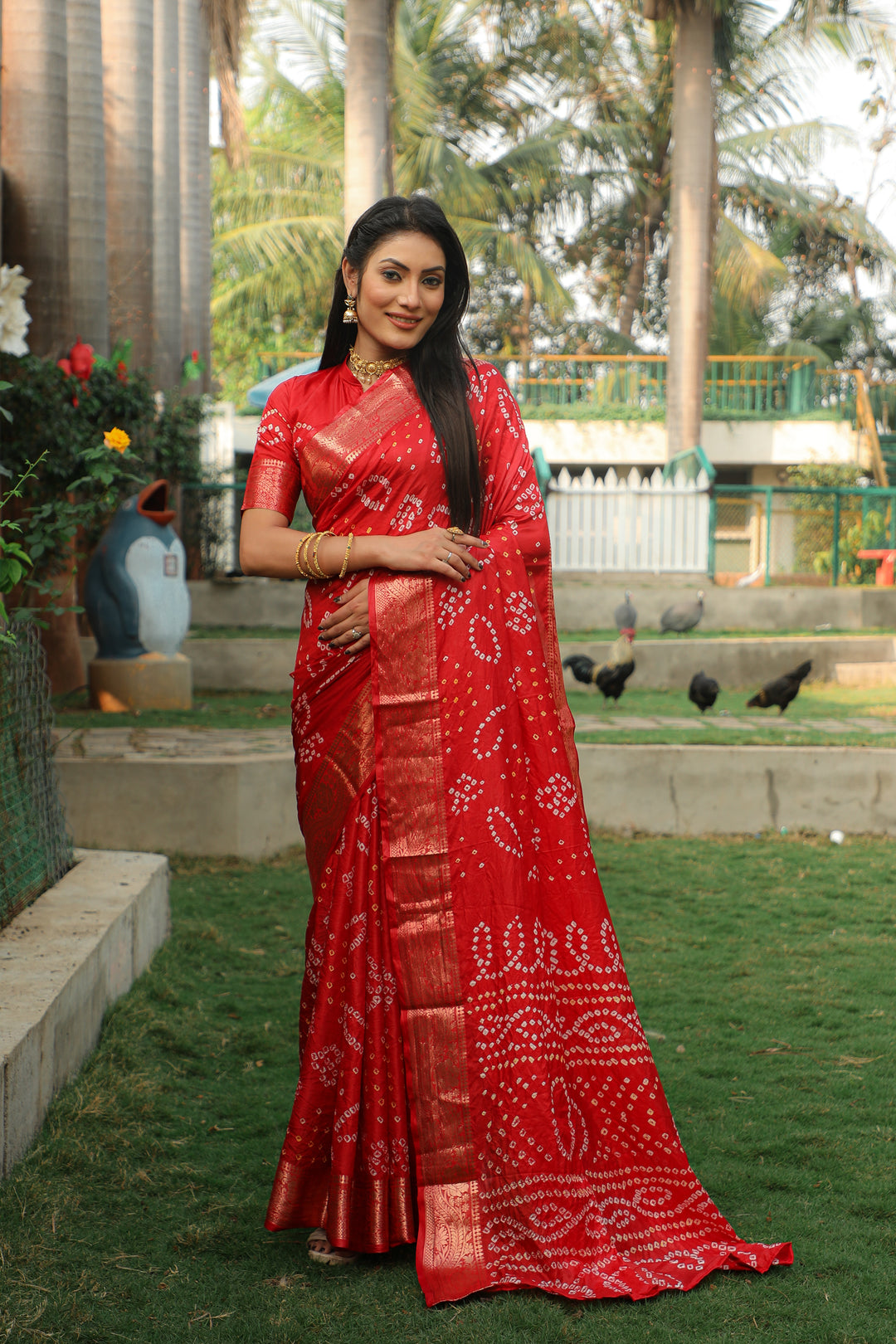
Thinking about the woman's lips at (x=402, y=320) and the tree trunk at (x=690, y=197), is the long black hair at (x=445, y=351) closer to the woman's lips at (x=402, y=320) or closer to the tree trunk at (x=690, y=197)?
the woman's lips at (x=402, y=320)

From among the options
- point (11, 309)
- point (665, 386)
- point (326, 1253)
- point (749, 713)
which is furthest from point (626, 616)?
point (665, 386)

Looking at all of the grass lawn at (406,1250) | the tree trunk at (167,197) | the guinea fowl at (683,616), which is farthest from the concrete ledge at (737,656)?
the grass lawn at (406,1250)

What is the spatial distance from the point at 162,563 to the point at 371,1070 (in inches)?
249

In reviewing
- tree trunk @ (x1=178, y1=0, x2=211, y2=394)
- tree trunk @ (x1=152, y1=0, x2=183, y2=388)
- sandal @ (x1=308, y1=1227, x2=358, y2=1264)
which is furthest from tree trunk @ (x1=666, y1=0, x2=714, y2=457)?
sandal @ (x1=308, y1=1227, x2=358, y2=1264)

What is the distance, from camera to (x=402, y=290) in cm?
238

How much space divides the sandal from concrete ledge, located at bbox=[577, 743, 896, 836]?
12.4 feet

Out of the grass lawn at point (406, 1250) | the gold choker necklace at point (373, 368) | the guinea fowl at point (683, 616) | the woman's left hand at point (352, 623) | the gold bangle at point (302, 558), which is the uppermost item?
Answer: the gold choker necklace at point (373, 368)

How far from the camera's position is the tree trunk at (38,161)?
680cm

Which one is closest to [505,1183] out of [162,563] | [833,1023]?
[833,1023]

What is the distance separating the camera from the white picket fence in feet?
46.6

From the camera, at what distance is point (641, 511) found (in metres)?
14.3

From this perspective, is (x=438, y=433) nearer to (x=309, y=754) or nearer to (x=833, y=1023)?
(x=309, y=754)

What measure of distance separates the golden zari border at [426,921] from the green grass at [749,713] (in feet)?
13.4

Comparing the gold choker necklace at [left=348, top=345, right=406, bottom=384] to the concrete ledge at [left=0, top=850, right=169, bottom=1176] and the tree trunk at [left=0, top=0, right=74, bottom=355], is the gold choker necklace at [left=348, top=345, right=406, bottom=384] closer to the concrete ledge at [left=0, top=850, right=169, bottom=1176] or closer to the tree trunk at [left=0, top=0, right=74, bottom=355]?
the concrete ledge at [left=0, top=850, right=169, bottom=1176]
